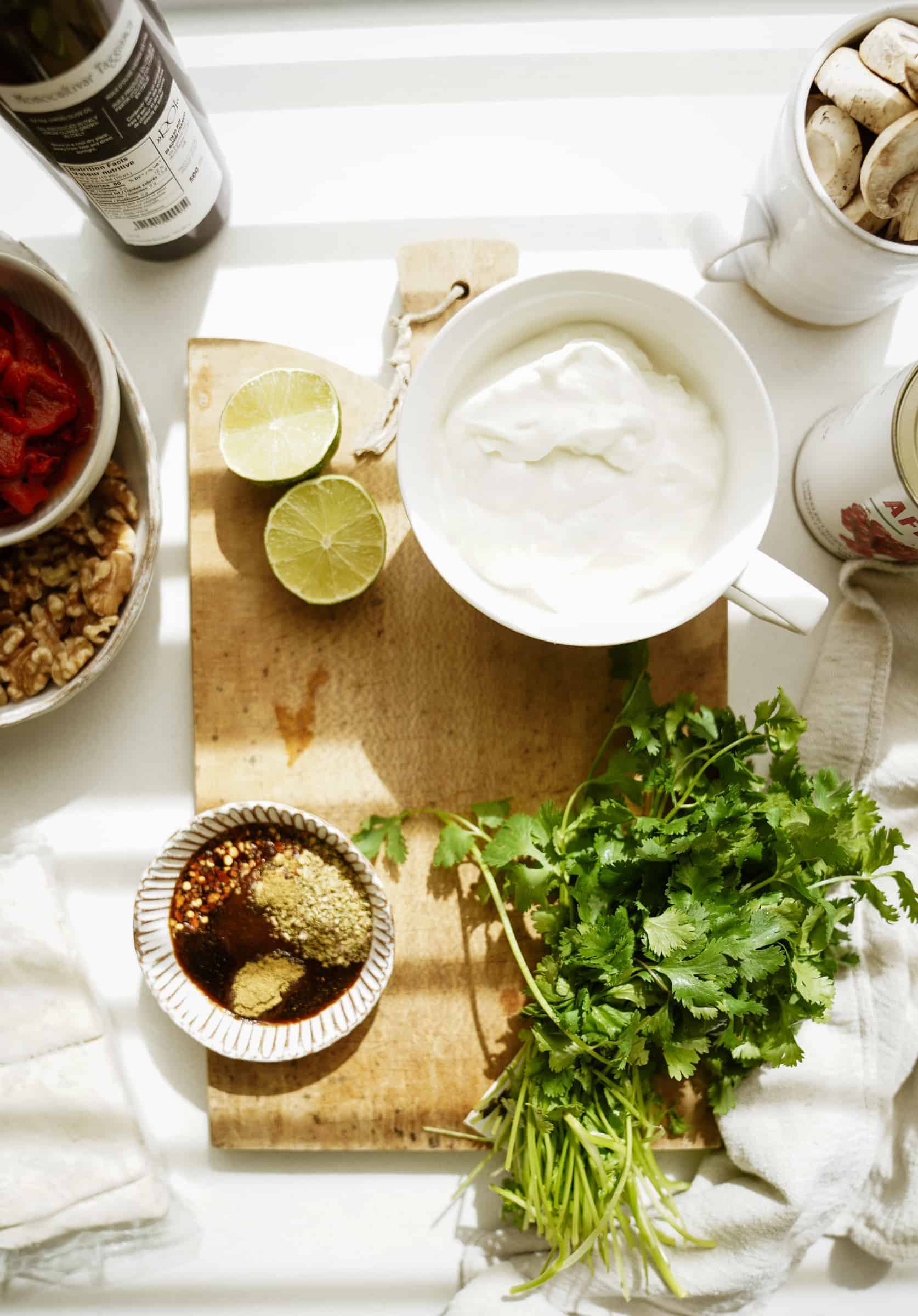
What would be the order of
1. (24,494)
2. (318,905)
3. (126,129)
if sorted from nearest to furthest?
1. (126,129)
2. (24,494)
3. (318,905)

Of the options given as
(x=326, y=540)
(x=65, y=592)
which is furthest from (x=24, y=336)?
(x=326, y=540)

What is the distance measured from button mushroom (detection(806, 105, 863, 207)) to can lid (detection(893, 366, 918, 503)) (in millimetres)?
216

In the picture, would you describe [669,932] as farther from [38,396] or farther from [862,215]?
[38,396]

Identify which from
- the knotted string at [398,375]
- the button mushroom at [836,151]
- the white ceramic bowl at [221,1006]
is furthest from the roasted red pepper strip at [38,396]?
the button mushroom at [836,151]

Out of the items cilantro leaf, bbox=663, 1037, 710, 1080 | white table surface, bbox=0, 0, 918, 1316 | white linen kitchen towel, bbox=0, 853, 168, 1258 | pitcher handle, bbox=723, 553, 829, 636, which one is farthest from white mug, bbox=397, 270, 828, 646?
white linen kitchen towel, bbox=0, 853, 168, 1258

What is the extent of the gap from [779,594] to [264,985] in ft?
2.44

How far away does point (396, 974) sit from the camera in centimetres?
109

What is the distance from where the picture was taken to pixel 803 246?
962 mm

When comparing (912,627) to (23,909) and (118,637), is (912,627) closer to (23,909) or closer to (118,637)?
(118,637)

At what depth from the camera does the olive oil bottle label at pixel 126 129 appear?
795 mm

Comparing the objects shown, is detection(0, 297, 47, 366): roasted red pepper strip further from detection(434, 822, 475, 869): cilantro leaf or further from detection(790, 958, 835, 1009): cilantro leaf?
detection(790, 958, 835, 1009): cilantro leaf

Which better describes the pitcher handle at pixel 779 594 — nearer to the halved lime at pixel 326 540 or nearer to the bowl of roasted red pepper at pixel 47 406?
the halved lime at pixel 326 540

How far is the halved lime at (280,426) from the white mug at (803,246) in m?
0.46

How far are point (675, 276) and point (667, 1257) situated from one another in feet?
3.99
